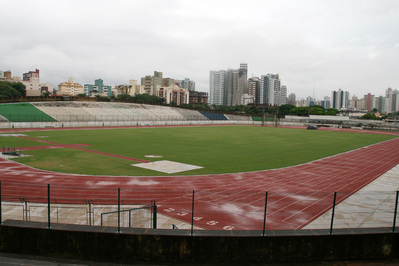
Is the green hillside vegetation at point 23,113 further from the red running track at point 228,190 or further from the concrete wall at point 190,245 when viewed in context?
the concrete wall at point 190,245

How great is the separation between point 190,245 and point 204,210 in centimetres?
445

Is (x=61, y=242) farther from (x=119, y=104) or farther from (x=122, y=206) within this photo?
(x=119, y=104)

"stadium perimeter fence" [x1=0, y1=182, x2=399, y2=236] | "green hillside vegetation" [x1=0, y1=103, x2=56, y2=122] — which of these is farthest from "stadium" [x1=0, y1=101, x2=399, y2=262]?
"green hillside vegetation" [x1=0, y1=103, x2=56, y2=122]

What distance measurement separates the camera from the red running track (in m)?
12.4

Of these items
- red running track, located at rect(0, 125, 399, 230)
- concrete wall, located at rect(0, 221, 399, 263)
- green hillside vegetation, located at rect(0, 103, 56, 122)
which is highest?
green hillside vegetation, located at rect(0, 103, 56, 122)

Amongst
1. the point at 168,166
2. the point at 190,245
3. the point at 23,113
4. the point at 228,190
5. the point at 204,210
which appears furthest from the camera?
the point at 23,113

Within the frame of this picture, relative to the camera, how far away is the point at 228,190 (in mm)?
16812

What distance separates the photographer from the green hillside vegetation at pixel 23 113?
202ft

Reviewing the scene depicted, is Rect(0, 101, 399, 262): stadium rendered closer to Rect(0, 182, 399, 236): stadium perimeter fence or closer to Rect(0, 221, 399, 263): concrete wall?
Rect(0, 182, 399, 236): stadium perimeter fence

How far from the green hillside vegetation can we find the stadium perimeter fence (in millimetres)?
53202

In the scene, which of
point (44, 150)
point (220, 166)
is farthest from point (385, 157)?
point (44, 150)

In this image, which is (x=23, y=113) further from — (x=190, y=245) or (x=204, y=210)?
(x=190, y=245)

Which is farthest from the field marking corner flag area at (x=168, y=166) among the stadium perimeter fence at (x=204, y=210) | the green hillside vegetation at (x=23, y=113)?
the green hillside vegetation at (x=23, y=113)

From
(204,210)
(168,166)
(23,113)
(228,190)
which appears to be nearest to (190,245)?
(204,210)
